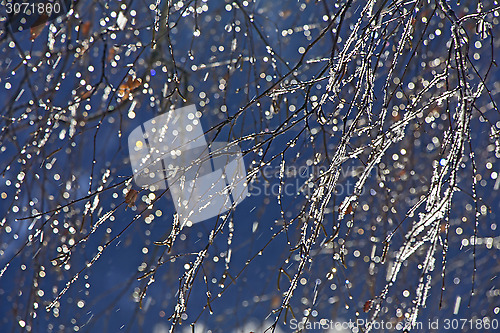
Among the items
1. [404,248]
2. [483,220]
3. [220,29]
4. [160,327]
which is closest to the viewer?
[404,248]

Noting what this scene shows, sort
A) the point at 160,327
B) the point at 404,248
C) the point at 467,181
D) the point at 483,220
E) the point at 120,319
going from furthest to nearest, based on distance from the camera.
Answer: the point at 120,319 → the point at 160,327 → the point at 467,181 → the point at 483,220 → the point at 404,248

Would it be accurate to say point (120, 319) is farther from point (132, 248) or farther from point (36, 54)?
point (36, 54)

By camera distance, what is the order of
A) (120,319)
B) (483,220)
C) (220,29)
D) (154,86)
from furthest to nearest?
(120,319) → (483,220) → (220,29) → (154,86)

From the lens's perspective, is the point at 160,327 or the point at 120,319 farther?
the point at 120,319

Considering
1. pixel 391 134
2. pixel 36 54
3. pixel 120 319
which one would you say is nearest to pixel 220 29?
pixel 36 54

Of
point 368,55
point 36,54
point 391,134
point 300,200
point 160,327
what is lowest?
point 391,134

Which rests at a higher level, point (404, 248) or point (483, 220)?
point (483, 220)

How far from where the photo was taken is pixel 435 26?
5.82ft

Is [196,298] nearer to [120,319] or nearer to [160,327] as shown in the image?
[160,327]

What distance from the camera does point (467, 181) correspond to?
2.36 metres

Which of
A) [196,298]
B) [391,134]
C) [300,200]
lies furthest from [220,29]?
[196,298]

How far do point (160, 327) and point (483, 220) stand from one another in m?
1.82

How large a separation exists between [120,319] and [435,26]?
241 centimetres

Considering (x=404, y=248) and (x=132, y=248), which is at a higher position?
(x=132, y=248)
